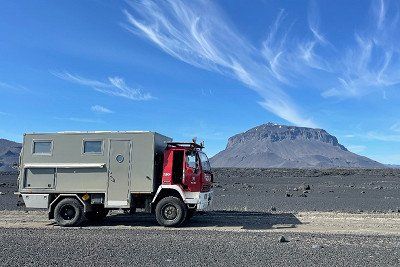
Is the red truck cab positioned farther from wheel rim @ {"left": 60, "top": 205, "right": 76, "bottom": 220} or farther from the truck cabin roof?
wheel rim @ {"left": 60, "top": 205, "right": 76, "bottom": 220}

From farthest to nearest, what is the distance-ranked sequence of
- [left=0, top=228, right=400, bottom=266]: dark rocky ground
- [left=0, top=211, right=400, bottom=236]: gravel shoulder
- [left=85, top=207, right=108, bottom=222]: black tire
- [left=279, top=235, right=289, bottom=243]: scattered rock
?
1. [left=85, top=207, right=108, bottom=222]: black tire
2. [left=0, top=211, right=400, bottom=236]: gravel shoulder
3. [left=279, top=235, right=289, bottom=243]: scattered rock
4. [left=0, top=228, right=400, bottom=266]: dark rocky ground

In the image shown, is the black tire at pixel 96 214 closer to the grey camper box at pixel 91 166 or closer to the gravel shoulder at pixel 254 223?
the gravel shoulder at pixel 254 223

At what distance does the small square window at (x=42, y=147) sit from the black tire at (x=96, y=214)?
9.49 ft

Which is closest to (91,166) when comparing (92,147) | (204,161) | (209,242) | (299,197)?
(92,147)

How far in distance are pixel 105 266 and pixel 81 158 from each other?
748 centimetres

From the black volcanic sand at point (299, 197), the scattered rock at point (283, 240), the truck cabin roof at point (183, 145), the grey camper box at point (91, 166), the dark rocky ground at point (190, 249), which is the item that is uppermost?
the truck cabin roof at point (183, 145)

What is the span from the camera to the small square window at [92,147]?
17.1 metres

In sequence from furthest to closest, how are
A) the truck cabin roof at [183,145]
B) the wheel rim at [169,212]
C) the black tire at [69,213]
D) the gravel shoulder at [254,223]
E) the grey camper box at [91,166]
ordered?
the truck cabin roof at [183,145]
the black tire at [69,213]
the grey camper box at [91,166]
the wheel rim at [169,212]
the gravel shoulder at [254,223]

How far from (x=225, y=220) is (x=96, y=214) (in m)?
5.39

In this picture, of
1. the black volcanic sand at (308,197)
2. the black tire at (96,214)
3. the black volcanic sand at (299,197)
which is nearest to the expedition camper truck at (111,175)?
the black tire at (96,214)

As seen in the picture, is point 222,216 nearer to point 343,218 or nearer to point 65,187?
point 343,218

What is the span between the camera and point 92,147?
1714 cm

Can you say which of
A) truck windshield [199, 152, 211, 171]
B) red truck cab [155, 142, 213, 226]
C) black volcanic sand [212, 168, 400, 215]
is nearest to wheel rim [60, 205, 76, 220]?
red truck cab [155, 142, 213, 226]

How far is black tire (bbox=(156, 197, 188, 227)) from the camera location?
1655 centimetres
